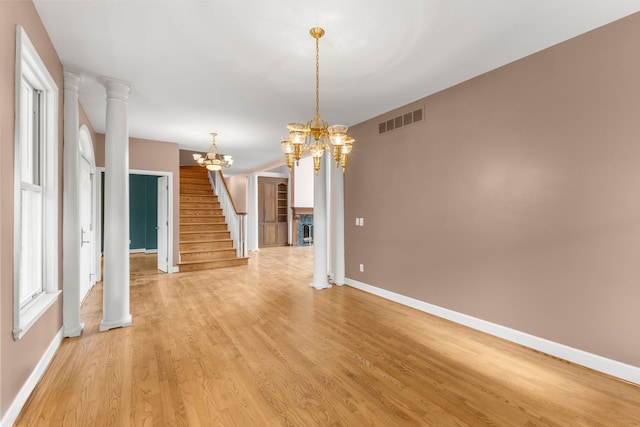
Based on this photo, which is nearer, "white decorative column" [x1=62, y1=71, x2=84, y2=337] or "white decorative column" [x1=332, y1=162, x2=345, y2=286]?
"white decorative column" [x1=62, y1=71, x2=84, y2=337]

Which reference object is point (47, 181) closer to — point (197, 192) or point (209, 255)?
point (209, 255)

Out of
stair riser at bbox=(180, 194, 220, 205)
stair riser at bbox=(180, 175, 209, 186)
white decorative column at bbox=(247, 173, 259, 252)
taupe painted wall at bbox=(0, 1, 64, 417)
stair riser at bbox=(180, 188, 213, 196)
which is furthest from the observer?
white decorative column at bbox=(247, 173, 259, 252)

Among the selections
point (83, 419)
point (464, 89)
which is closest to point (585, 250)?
point (464, 89)

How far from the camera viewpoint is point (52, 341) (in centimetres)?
285

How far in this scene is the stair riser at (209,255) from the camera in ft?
22.9

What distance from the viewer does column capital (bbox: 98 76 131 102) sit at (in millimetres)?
3555

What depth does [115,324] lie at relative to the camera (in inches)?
139

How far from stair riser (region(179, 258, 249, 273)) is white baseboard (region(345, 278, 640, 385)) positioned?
440cm

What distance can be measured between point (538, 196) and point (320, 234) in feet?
10.8

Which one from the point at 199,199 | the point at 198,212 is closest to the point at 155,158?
the point at 198,212

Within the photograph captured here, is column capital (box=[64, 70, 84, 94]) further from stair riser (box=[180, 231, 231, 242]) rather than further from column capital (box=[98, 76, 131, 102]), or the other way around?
stair riser (box=[180, 231, 231, 242])

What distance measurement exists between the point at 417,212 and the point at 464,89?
1633mm

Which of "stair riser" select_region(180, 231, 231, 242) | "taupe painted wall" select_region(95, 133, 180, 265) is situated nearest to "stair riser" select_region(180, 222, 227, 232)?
"stair riser" select_region(180, 231, 231, 242)

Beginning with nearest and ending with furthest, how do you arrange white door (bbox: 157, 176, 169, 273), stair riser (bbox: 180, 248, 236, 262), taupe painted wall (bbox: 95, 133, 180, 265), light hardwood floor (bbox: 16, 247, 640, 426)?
light hardwood floor (bbox: 16, 247, 640, 426)
taupe painted wall (bbox: 95, 133, 180, 265)
white door (bbox: 157, 176, 169, 273)
stair riser (bbox: 180, 248, 236, 262)
